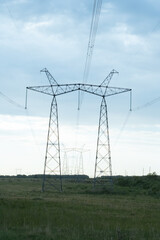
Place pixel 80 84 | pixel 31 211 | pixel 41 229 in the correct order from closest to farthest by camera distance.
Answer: pixel 41 229 → pixel 31 211 → pixel 80 84

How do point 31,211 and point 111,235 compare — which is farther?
point 31,211

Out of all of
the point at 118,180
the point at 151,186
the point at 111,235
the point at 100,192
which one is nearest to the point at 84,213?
the point at 111,235

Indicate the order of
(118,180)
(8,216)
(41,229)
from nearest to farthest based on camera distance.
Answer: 1. (41,229)
2. (8,216)
3. (118,180)

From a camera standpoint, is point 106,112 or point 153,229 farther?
point 106,112

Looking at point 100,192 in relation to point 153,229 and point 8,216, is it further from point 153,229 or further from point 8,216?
point 153,229

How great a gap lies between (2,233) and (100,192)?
144 feet

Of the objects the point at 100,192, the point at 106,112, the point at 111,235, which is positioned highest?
the point at 106,112

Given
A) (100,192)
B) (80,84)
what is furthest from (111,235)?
(100,192)

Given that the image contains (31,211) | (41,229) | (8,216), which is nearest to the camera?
(41,229)

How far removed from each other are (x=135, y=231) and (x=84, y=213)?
9.95m

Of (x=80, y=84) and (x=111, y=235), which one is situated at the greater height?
(x=80, y=84)

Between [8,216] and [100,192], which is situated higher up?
[100,192]

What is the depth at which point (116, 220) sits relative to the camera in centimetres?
2775

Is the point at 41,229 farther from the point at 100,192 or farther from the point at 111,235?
the point at 100,192
